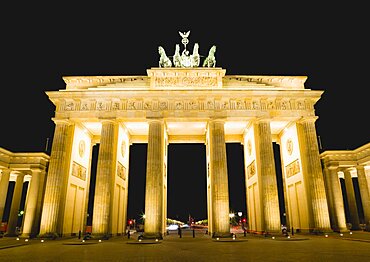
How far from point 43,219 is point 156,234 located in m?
10.2

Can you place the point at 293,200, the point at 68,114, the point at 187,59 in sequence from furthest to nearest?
1. the point at 187,59
2. the point at 293,200
3. the point at 68,114

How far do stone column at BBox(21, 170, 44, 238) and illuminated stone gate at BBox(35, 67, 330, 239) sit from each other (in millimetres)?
2947

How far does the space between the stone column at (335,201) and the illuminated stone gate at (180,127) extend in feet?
8.94

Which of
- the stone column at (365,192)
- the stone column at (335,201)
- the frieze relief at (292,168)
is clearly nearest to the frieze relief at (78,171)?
the frieze relief at (292,168)

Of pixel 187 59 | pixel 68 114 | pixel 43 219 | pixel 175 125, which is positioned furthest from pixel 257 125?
pixel 43 219

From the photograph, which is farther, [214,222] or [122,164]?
[122,164]

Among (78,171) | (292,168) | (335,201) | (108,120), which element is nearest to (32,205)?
(78,171)

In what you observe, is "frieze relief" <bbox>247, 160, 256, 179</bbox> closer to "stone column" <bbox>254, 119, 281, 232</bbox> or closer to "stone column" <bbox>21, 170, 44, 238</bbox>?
"stone column" <bbox>254, 119, 281, 232</bbox>

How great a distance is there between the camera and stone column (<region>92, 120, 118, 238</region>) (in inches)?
937

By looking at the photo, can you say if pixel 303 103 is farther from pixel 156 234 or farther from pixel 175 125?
pixel 156 234

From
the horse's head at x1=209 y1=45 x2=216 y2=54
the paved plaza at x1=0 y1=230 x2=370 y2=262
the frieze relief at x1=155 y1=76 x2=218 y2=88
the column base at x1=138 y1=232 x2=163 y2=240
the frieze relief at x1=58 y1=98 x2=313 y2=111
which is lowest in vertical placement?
the column base at x1=138 y1=232 x2=163 y2=240

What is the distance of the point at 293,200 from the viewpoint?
2900cm

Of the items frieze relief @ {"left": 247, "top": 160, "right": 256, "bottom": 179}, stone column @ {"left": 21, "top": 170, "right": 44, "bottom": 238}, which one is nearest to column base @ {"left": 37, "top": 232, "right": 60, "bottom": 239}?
stone column @ {"left": 21, "top": 170, "right": 44, "bottom": 238}

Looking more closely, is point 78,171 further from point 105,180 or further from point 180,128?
point 180,128
